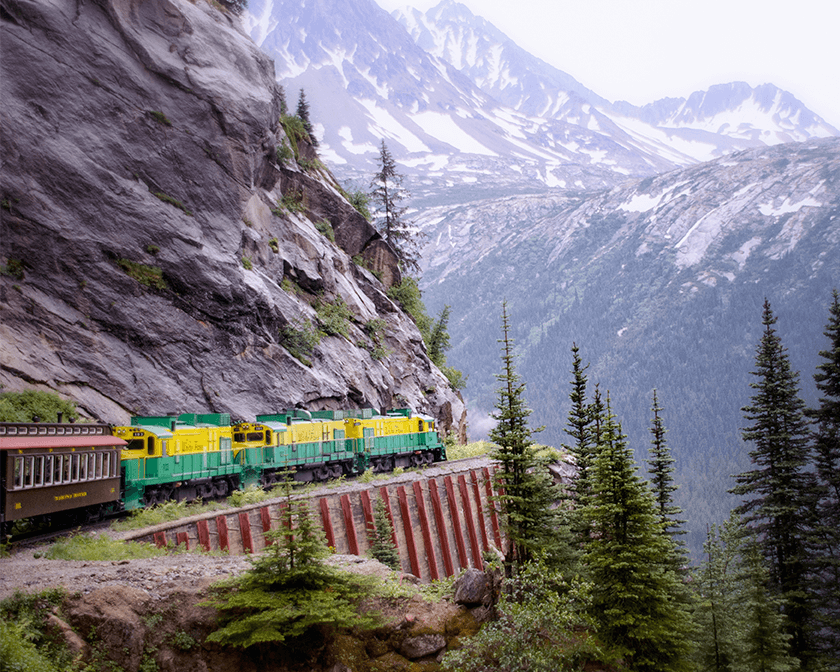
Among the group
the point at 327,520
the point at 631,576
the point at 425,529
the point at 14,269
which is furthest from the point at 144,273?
the point at 631,576

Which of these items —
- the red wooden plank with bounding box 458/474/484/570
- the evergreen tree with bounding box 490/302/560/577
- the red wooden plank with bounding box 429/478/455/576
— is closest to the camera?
the evergreen tree with bounding box 490/302/560/577

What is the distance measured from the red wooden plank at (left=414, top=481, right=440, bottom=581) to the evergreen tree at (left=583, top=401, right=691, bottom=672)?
14.1 m

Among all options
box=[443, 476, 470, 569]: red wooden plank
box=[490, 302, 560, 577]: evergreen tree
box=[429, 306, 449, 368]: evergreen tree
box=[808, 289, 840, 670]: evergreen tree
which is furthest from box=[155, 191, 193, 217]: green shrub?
box=[808, 289, 840, 670]: evergreen tree

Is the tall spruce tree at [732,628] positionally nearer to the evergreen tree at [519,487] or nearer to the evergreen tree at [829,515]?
the evergreen tree at [519,487]

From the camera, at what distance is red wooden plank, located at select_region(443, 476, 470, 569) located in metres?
30.6

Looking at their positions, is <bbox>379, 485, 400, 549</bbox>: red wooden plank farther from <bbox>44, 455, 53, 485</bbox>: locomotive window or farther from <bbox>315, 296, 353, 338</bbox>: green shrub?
<bbox>315, 296, 353, 338</bbox>: green shrub

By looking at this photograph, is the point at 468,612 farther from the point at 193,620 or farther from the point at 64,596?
the point at 64,596

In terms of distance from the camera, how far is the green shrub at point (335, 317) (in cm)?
4266

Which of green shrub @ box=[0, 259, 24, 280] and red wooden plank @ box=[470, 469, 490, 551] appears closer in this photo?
green shrub @ box=[0, 259, 24, 280]

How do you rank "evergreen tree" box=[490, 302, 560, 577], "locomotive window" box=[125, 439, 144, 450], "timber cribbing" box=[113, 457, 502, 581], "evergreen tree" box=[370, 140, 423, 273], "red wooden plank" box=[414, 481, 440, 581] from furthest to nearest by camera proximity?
"evergreen tree" box=[370, 140, 423, 273]
"red wooden plank" box=[414, 481, 440, 581]
"locomotive window" box=[125, 439, 144, 450]
"timber cribbing" box=[113, 457, 502, 581]
"evergreen tree" box=[490, 302, 560, 577]

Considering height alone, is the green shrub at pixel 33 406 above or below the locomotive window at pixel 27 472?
above

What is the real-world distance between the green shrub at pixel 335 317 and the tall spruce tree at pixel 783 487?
2634 cm

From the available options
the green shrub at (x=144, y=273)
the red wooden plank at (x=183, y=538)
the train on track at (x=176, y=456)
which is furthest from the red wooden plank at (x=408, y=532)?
the green shrub at (x=144, y=273)

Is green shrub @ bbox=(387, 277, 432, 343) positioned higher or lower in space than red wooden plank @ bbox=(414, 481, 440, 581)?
higher
